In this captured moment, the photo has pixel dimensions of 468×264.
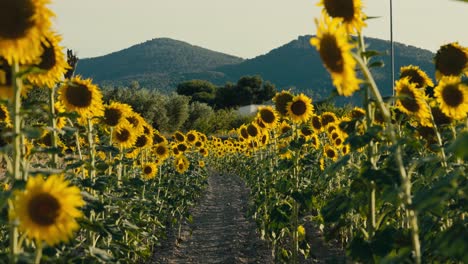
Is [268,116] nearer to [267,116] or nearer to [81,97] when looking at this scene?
[267,116]

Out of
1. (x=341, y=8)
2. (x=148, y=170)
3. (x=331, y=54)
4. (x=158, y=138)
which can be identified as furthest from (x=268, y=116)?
(x=331, y=54)

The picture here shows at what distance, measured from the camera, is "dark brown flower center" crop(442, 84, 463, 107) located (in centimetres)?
446

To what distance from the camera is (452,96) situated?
175 inches

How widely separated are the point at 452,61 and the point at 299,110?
2.84m

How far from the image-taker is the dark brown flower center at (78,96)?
5.22 m

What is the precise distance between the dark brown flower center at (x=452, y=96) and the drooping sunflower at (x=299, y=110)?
2943mm

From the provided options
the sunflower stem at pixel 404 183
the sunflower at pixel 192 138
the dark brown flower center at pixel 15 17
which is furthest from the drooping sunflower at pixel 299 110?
the sunflower at pixel 192 138

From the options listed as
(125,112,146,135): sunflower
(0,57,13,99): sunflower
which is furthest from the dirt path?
(0,57,13,99): sunflower

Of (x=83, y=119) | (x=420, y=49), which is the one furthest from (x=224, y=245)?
(x=420, y=49)

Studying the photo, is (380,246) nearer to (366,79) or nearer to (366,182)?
(366,182)

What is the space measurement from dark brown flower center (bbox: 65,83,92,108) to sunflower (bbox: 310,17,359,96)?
269cm

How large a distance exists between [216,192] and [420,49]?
164 meters

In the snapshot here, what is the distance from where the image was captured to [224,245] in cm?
1009

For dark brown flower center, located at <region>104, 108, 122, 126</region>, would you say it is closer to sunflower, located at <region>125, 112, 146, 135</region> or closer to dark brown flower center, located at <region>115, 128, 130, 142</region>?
dark brown flower center, located at <region>115, 128, 130, 142</region>
